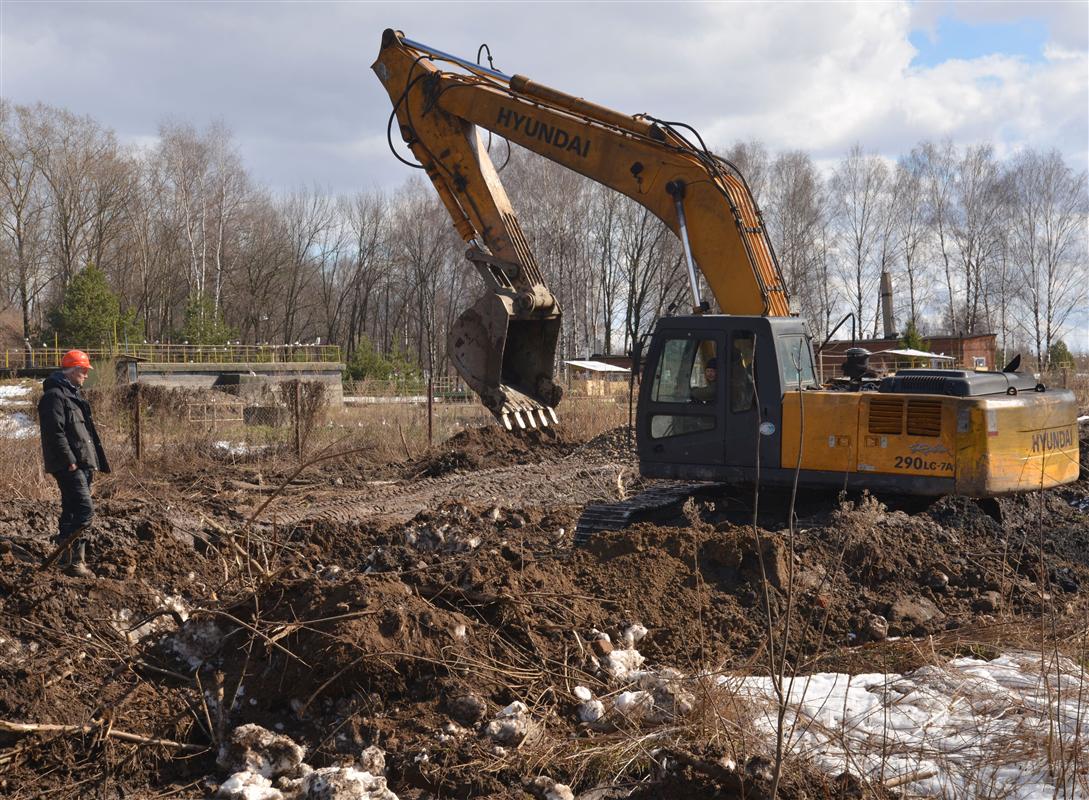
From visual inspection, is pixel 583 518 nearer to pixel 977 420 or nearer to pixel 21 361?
pixel 977 420

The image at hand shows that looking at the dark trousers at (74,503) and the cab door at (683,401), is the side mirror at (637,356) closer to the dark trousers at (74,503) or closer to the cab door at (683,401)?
the cab door at (683,401)

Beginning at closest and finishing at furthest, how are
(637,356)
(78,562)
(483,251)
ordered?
(78,562) < (637,356) < (483,251)

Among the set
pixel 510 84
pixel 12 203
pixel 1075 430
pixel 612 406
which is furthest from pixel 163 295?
pixel 1075 430

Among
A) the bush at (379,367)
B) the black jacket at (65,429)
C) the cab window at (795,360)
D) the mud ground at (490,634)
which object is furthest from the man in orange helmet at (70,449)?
the bush at (379,367)

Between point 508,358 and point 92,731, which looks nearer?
point 92,731

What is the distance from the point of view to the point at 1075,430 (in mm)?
9562

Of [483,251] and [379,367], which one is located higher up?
[483,251]

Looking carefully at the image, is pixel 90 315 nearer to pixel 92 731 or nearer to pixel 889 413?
pixel 889 413

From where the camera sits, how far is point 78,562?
778cm

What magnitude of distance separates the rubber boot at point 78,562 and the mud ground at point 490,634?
0.35 feet

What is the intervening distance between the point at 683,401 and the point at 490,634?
3751mm

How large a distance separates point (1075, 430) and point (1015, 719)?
17.7ft

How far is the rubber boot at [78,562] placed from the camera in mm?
7543

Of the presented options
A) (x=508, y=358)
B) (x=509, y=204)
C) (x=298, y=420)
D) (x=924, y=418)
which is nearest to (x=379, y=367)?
(x=298, y=420)
